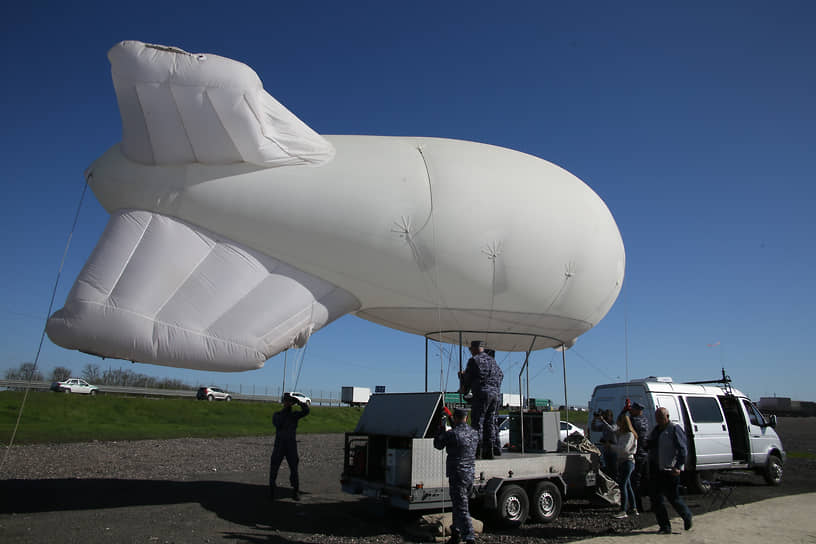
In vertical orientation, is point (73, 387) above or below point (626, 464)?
above

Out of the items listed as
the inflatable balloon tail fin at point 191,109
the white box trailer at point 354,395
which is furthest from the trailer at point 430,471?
the white box trailer at point 354,395

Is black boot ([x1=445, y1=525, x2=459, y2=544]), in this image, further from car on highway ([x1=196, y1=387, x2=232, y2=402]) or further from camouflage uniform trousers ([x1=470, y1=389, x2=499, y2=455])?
car on highway ([x1=196, y1=387, x2=232, y2=402])

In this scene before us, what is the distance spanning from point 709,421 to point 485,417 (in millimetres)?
7078

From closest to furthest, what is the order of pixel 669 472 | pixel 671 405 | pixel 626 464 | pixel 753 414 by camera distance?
pixel 669 472
pixel 626 464
pixel 671 405
pixel 753 414

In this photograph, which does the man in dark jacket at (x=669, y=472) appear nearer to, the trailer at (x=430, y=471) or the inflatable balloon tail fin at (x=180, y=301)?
the trailer at (x=430, y=471)

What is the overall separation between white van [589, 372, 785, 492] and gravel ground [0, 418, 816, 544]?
0.64m

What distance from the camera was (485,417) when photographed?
8219 mm

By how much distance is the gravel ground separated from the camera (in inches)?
281

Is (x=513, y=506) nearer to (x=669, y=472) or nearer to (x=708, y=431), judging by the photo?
(x=669, y=472)

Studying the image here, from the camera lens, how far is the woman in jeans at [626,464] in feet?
28.5

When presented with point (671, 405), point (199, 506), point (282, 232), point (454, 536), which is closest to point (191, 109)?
point (282, 232)

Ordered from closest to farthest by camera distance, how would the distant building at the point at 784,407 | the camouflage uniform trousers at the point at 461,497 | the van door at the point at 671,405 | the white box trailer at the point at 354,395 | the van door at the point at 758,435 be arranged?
the camouflage uniform trousers at the point at 461,497
the van door at the point at 671,405
the van door at the point at 758,435
the white box trailer at the point at 354,395
the distant building at the point at 784,407

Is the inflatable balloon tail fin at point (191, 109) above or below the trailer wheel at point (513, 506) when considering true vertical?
above

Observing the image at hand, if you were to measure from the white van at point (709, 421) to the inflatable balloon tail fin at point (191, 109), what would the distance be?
9461mm
